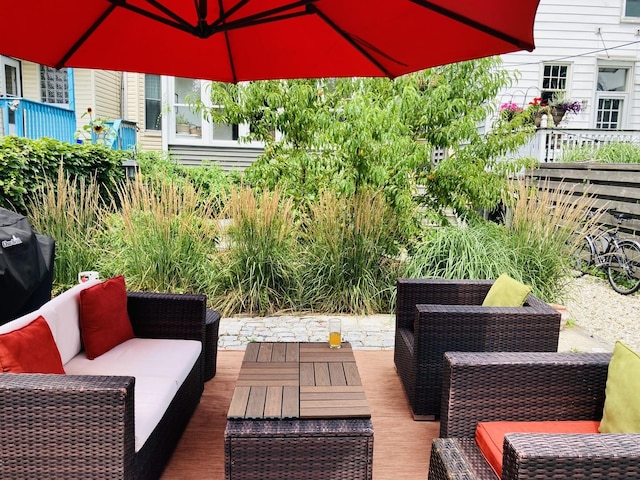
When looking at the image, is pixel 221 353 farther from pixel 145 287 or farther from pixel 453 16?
pixel 453 16

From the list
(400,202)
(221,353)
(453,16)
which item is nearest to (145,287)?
(221,353)

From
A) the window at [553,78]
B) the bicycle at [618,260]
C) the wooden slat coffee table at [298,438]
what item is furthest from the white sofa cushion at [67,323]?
the window at [553,78]

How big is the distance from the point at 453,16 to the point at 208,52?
1.41 m

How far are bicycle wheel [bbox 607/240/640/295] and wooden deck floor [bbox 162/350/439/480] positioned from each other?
4367mm

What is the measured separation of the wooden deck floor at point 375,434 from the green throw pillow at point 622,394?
92 cm

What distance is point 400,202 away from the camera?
562 cm

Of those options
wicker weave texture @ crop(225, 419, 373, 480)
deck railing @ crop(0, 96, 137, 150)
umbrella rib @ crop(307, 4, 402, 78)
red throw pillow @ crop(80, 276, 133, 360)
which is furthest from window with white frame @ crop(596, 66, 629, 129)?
wicker weave texture @ crop(225, 419, 373, 480)

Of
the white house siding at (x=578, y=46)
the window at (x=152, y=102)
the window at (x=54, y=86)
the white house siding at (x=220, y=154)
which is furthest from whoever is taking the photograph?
the window at (x=152, y=102)

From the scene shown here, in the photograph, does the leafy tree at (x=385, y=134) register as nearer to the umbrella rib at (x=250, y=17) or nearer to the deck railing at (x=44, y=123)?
the umbrella rib at (x=250, y=17)

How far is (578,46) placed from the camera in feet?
38.3

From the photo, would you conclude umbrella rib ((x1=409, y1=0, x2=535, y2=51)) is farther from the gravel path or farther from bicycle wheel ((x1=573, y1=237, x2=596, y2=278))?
bicycle wheel ((x1=573, y1=237, x2=596, y2=278))

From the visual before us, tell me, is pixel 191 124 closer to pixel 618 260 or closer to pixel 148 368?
pixel 618 260

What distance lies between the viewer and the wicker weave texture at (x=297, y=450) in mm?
2127

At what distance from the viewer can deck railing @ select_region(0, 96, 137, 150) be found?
25.7ft
